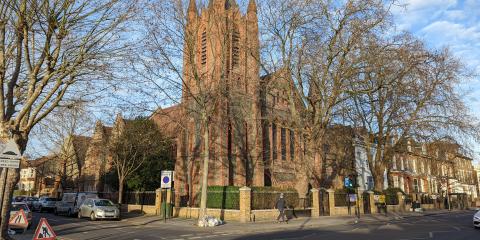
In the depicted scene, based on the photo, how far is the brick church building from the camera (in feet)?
76.8

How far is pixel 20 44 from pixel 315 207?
2110cm

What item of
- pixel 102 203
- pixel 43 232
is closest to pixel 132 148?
pixel 102 203

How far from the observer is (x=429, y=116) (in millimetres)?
29922

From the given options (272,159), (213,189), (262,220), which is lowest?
(262,220)

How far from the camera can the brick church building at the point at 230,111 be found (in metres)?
23.4

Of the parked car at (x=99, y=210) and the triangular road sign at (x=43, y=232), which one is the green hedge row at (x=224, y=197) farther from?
the triangular road sign at (x=43, y=232)

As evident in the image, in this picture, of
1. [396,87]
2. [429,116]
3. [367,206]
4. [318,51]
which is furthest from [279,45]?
[367,206]

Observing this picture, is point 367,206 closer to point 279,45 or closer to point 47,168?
point 279,45

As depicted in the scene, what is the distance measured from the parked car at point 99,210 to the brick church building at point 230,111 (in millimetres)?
7010

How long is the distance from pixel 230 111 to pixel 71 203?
15874 millimetres

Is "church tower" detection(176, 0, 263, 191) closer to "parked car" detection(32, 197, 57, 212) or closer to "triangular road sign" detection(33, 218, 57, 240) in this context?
"parked car" detection(32, 197, 57, 212)

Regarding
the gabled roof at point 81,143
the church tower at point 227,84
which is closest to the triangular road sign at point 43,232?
the church tower at point 227,84

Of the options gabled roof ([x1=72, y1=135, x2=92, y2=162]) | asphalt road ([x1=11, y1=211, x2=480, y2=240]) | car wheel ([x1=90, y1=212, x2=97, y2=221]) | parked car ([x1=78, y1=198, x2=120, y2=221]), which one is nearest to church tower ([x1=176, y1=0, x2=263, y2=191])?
parked car ([x1=78, y1=198, x2=120, y2=221])

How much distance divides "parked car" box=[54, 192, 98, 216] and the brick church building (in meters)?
8.81
